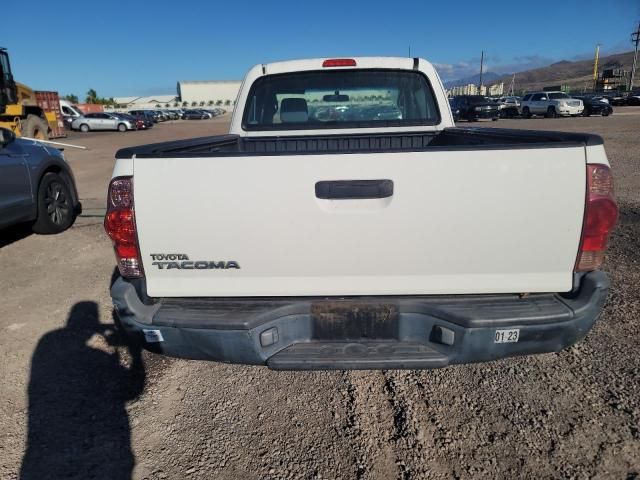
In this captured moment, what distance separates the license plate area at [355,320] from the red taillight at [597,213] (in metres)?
0.93

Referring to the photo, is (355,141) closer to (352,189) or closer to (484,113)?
(352,189)

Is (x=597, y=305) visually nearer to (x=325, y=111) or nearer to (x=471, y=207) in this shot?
(x=471, y=207)

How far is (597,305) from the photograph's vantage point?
2.22 metres

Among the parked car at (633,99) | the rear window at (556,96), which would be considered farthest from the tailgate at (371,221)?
the parked car at (633,99)

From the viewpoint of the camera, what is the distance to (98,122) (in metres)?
39.6

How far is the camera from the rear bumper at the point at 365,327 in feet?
7.25

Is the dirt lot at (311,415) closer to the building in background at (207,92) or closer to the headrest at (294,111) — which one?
the headrest at (294,111)

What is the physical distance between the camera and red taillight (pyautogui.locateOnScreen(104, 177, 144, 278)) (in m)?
→ 2.22

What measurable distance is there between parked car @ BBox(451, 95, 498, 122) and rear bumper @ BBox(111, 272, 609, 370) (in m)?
32.6

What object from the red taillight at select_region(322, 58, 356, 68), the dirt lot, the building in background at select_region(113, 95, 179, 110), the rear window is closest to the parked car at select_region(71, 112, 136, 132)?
the rear window

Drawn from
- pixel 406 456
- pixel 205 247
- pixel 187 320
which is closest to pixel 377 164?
pixel 205 247

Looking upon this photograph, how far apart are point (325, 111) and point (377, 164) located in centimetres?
249

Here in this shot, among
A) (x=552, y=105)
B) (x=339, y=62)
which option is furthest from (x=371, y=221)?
(x=552, y=105)

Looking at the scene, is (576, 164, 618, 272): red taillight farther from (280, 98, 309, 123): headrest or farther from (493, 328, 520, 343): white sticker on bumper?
(280, 98, 309, 123): headrest
